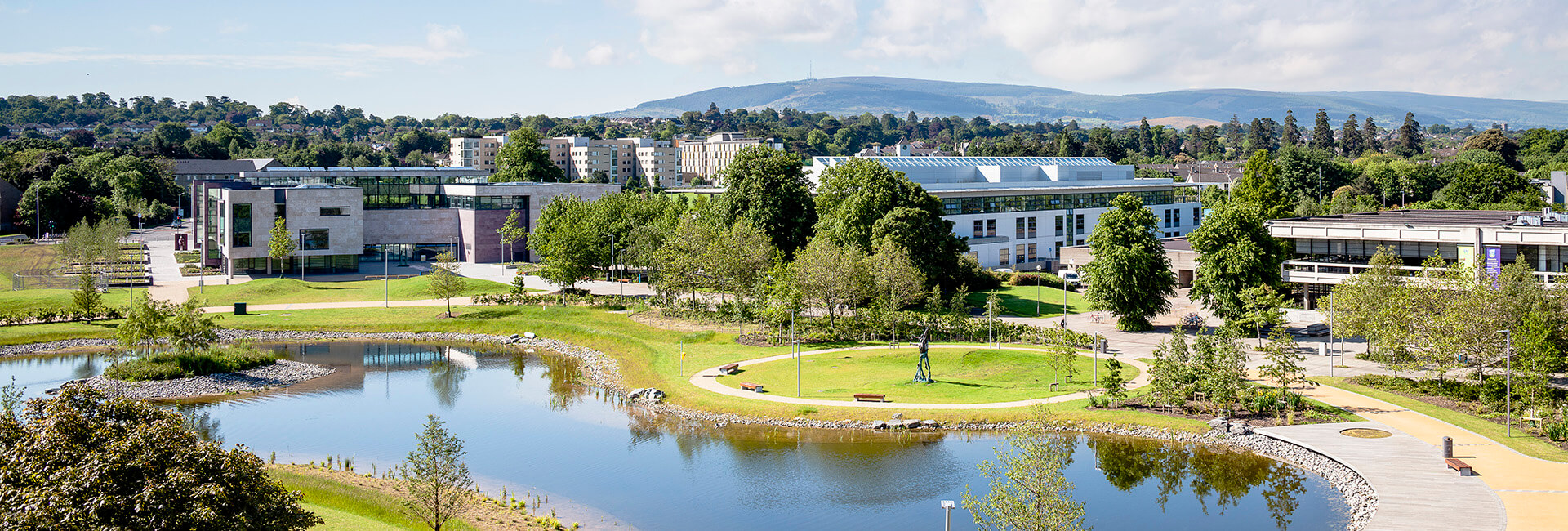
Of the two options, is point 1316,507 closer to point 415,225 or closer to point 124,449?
point 124,449

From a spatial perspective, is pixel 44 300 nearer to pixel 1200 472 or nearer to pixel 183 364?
pixel 183 364

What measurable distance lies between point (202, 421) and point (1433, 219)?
2588 inches

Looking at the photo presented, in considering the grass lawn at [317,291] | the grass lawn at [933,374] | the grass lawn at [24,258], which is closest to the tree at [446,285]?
the grass lawn at [317,291]

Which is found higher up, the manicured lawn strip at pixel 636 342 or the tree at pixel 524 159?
the tree at pixel 524 159

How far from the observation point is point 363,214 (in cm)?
8819

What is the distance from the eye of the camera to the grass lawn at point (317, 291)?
233ft

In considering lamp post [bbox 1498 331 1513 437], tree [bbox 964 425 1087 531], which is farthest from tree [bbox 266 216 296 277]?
lamp post [bbox 1498 331 1513 437]

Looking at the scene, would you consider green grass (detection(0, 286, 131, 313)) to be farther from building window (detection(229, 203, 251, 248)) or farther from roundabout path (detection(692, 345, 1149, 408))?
roundabout path (detection(692, 345, 1149, 408))

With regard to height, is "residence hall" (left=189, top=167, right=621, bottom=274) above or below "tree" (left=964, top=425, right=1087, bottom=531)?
above

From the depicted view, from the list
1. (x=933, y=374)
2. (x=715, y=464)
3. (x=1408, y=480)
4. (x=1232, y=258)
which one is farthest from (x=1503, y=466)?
(x=1232, y=258)

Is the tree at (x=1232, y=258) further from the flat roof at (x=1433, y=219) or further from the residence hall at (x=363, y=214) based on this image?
the residence hall at (x=363, y=214)

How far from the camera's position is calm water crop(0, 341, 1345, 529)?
30219mm

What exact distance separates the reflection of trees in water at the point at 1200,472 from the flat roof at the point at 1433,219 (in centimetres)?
3272

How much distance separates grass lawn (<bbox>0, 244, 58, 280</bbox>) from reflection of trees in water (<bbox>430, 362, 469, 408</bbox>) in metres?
→ 48.6
